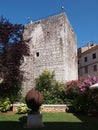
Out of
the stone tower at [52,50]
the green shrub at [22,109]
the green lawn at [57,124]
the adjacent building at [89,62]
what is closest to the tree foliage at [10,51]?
the green shrub at [22,109]

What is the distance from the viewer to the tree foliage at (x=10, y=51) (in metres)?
17.9

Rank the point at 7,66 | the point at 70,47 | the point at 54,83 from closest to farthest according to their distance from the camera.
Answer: the point at 7,66, the point at 54,83, the point at 70,47

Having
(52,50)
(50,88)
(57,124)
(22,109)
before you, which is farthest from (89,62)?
(57,124)

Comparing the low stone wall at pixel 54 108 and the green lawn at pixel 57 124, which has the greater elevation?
the low stone wall at pixel 54 108

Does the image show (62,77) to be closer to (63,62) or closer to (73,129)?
(63,62)

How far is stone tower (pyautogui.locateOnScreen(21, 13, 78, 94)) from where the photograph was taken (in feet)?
94.5

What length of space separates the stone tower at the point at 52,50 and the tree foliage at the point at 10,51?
9278 mm

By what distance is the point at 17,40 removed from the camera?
1911 cm

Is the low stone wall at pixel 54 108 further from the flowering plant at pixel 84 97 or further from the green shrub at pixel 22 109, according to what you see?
the green shrub at pixel 22 109

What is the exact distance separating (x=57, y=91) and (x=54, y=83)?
6.05 feet

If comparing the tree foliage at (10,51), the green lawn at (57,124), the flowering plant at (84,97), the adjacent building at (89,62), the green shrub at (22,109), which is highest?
the adjacent building at (89,62)

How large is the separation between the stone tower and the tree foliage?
9.28 metres

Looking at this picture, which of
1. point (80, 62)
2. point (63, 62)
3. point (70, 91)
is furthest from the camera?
point (80, 62)

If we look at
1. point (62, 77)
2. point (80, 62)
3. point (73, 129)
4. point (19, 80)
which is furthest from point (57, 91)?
point (80, 62)
